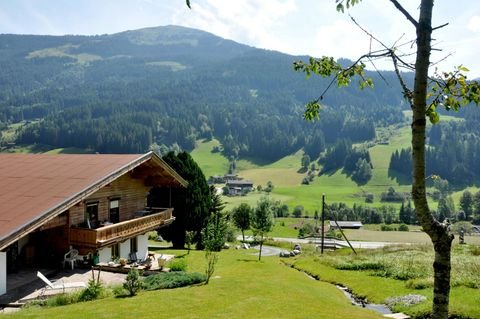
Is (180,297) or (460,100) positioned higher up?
(460,100)

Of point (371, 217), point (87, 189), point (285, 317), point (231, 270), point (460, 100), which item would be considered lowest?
point (371, 217)

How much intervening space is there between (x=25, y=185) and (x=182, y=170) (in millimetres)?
24410

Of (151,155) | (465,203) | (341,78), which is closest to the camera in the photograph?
(341,78)

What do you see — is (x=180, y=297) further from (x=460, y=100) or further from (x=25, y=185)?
(x=460, y=100)

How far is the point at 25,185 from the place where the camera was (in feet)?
90.2

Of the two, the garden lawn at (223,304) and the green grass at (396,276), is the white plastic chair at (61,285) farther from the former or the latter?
the green grass at (396,276)

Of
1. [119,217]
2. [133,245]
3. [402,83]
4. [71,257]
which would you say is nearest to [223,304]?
[71,257]

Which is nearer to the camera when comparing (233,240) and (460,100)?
(460,100)

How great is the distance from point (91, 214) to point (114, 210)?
132 inches

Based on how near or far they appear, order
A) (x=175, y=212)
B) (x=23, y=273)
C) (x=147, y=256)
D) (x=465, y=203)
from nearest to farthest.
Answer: (x=23, y=273) < (x=147, y=256) < (x=175, y=212) < (x=465, y=203)

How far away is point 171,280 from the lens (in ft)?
86.2

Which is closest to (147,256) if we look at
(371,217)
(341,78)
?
(341,78)

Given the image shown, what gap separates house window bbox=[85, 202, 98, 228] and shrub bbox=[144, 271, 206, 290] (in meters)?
7.19

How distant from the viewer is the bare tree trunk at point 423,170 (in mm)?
6395
